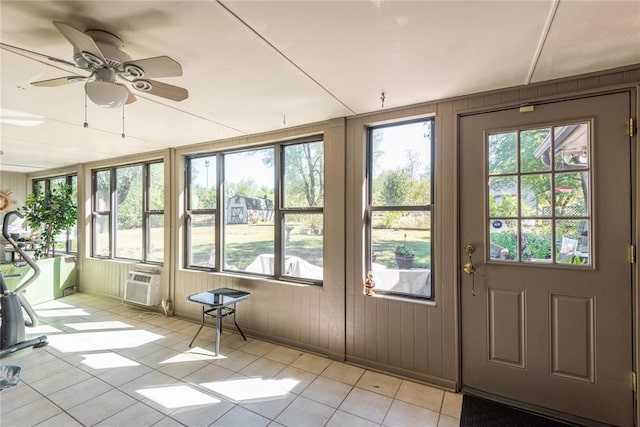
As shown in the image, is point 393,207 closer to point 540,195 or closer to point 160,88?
point 540,195

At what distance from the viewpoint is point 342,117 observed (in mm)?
2832

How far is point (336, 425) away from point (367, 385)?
1.84ft

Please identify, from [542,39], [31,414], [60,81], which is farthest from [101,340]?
[542,39]

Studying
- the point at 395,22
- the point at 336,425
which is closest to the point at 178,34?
the point at 395,22

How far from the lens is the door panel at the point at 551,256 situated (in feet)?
6.27

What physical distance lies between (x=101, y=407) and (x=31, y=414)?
0.46m

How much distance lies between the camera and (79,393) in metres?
2.31

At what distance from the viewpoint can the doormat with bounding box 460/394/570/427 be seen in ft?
6.48

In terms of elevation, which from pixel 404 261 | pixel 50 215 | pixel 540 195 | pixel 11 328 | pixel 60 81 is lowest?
pixel 11 328

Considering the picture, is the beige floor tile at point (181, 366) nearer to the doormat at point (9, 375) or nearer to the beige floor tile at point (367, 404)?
the doormat at point (9, 375)

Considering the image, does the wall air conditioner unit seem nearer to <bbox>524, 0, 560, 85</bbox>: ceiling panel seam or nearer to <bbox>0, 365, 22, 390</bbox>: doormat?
<bbox>0, 365, 22, 390</bbox>: doormat

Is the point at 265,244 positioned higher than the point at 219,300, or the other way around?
the point at 265,244

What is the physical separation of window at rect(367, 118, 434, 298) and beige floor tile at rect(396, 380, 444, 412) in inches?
29.2

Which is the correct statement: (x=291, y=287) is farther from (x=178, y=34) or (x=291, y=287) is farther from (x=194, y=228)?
(x=178, y=34)
